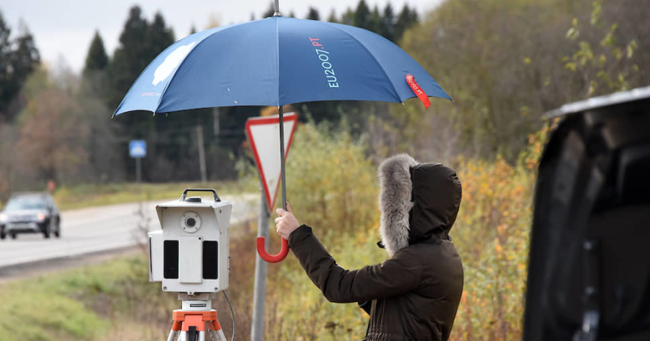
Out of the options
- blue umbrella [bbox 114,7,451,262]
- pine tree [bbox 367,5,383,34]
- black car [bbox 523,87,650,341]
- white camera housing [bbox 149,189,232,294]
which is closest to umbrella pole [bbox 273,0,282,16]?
blue umbrella [bbox 114,7,451,262]

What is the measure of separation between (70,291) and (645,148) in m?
10.6

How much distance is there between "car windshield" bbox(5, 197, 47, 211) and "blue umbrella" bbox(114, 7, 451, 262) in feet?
62.8

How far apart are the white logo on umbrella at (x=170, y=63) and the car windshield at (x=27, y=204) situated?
1922 centimetres

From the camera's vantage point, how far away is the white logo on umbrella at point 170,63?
3.22 metres

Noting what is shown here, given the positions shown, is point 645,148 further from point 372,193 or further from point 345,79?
point 372,193

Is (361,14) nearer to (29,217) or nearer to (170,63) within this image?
(29,217)

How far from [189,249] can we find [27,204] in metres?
19.6

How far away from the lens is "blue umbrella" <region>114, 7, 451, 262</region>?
Answer: 300cm

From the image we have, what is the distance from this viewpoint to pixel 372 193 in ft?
40.9

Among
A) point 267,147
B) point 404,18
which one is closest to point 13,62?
point 404,18

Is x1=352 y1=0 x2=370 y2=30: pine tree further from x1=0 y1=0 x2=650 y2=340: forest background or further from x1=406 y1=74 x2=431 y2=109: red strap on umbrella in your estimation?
x1=406 y1=74 x2=431 y2=109: red strap on umbrella

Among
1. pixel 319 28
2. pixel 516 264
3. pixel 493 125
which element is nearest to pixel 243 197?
pixel 516 264

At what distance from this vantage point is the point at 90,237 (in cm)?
2138

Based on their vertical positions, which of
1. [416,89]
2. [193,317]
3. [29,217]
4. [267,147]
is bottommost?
[29,217]
